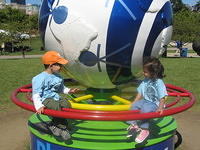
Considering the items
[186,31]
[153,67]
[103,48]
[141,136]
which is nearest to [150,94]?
[153,67]

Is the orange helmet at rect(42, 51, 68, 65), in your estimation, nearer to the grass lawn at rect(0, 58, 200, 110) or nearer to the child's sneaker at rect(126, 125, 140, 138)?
the child's sneaker at rect(126, 125, 140, 138)

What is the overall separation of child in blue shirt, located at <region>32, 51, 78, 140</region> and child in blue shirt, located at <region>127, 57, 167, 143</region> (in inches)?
37.5

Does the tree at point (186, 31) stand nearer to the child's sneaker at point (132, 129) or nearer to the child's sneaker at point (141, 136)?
the child's sneaker at point (132, 129)

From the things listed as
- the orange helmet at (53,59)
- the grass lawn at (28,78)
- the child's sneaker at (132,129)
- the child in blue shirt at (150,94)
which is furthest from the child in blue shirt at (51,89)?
the grass lawn at (28,78)

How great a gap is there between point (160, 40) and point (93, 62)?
989 mm

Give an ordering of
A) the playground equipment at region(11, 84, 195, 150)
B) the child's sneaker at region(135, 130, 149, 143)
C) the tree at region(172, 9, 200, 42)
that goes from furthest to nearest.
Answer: the tree at region(172, 9, 200, 42) < the child's sneaker at region(135, 130, 149, 143) < the playground equipment at region(11, 84, 195, 150)

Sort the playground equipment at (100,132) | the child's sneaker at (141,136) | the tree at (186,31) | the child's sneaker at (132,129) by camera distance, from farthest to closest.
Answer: the tree at (186,31) → the child's sneaker at (132,129) → the child's sneaker at (141,136) → the playground equipment at (100,132)

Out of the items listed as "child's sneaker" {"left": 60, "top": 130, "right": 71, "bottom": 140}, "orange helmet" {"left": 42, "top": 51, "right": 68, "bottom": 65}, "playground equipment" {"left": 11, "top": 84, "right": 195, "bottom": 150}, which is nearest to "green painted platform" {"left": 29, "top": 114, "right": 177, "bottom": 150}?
"playground equipment" {"left": 11, "top": 84, "right": 195, "bottom": 150}

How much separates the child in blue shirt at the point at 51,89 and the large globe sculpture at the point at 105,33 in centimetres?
29

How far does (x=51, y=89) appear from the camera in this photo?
446 centimetres

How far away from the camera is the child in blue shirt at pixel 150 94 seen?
4246 mm

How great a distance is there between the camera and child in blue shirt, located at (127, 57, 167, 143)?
425cm

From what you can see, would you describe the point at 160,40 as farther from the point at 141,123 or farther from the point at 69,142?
the point at 69,142

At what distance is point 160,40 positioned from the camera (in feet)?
15.4
